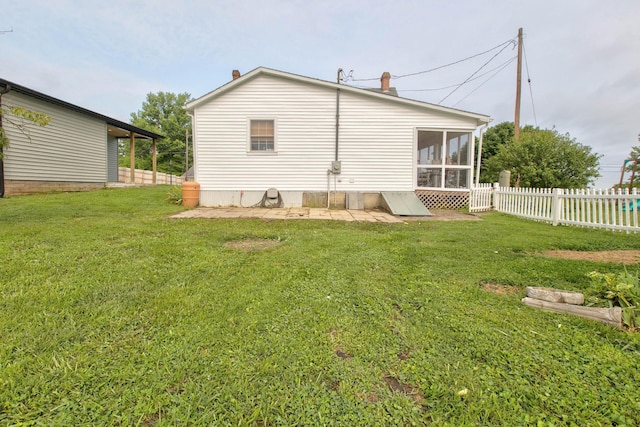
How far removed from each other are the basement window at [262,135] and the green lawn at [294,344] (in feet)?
21.2

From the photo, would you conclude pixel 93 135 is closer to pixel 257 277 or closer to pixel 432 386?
pixel 257 277

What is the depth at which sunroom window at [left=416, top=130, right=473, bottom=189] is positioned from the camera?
10.0 m

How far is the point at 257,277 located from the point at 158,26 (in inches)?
431

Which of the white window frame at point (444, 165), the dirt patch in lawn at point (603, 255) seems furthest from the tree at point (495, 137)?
the dirt patch in lawn at point (603, 255)

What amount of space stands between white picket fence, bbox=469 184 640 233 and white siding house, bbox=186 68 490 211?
2.93m

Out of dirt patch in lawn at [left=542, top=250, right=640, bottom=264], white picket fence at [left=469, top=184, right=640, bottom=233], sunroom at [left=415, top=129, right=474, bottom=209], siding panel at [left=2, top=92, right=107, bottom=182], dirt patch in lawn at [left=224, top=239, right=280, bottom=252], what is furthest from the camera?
siding panel at [left=2, top=92, right=107, bottom=182]

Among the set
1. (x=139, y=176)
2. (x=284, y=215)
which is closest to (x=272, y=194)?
(x=284, y=215)

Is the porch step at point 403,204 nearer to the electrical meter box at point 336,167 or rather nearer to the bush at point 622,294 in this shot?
the electrical meter box at point 336,167

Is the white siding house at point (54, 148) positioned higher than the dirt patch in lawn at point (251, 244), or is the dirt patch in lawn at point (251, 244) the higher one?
the white siding house at point (54, 148)

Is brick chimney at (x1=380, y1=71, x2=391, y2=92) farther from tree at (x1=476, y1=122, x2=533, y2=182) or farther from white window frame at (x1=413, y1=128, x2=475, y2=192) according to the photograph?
tree at (x1=476, y1=122, x2=533, y2=182)

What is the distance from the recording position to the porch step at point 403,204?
847cm

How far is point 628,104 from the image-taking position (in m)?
27.0

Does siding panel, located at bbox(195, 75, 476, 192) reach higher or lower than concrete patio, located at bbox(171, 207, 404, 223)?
higher

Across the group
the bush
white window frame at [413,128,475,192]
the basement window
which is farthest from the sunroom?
the bush
